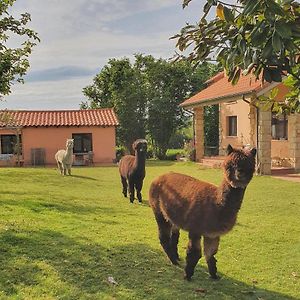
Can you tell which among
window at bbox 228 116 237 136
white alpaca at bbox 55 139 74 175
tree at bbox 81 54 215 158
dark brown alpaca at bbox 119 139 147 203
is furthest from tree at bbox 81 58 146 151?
dark brown alpaca at bbox 119 139 147 203

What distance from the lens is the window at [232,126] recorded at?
24.3 m

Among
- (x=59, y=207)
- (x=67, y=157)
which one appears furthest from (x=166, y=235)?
(x=67, y=157)

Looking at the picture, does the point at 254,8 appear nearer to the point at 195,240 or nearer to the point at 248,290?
the point at 195,240

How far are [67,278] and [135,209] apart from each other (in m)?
5.38

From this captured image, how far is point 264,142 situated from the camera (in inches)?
701

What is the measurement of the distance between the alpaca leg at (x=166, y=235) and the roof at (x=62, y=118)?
23283 millimetres

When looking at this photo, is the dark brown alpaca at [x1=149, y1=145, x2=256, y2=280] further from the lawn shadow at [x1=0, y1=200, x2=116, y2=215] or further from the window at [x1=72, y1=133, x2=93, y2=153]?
the window at [x1=72, y1=133, x2=93, y2=153]

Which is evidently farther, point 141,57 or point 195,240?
point 141,57

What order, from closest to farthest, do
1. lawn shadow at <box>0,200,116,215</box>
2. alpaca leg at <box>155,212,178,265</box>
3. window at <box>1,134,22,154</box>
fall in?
alpaca leg at <box>155,212,178,265</box>, lawn shadow at <box>0,200,116,215</box>, window at <box>1,134,22,154</box>

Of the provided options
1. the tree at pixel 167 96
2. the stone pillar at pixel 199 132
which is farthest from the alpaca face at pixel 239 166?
the tree at pixel 167 96

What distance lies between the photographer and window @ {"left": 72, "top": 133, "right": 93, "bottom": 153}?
2962cm

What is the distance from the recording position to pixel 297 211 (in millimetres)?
10273

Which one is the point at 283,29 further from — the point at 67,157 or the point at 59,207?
the point at 67,157

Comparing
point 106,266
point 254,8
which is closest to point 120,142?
point 106,266
